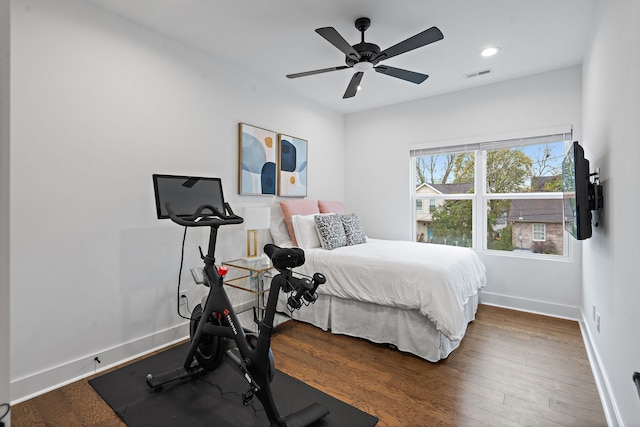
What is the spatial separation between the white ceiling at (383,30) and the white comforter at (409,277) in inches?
→ 77.6

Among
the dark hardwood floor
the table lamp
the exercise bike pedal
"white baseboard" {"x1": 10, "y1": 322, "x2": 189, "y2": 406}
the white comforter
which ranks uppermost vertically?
the table lamp

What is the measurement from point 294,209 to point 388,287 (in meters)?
1.63

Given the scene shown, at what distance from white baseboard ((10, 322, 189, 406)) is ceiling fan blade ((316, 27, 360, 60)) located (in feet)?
8.83

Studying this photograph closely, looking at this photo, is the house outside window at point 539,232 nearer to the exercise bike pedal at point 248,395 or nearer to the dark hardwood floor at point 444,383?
the dark hardwood floor at point 444,383

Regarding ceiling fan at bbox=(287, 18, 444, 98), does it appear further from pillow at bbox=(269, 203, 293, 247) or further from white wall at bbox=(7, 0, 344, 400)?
pillow at bbox=(269, 203, 293, 247)

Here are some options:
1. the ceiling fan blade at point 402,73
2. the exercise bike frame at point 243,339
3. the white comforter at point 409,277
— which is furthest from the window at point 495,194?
the exercise bike frame at point 243,339

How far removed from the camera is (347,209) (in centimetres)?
511

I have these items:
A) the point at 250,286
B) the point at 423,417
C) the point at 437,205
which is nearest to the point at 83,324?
the point at 250,286

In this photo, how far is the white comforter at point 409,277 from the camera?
244cm

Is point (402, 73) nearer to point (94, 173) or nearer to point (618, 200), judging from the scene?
point (618, 200)

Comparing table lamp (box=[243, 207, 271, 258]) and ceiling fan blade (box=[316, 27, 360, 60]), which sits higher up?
ceiling fan blade (box=[316, 27, 360, 60])

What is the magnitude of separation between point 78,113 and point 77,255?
3.34 ft

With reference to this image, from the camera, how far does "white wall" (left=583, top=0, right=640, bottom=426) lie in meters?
1.36
